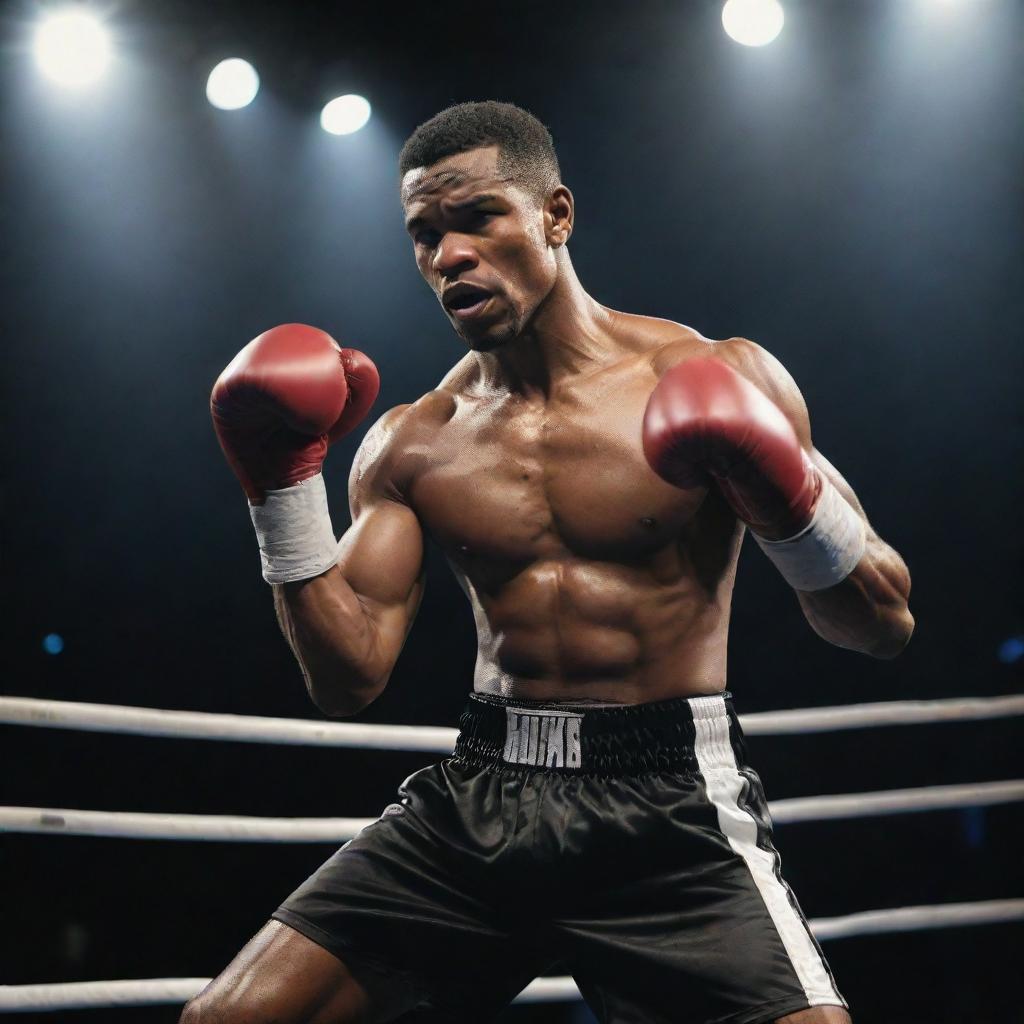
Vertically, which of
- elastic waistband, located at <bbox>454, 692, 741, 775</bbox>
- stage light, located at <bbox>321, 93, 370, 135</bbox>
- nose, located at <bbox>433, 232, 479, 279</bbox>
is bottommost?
elastic waistband, located at <bbox>454, 692, 741, 775</bbox>

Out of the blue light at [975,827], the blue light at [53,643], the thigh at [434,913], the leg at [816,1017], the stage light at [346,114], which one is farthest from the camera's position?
the stage light at [346,114]

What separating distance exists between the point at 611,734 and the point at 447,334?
240cm

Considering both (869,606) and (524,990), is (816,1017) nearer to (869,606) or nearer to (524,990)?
(869,606)

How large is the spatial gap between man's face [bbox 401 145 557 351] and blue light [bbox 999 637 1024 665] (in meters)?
2.54

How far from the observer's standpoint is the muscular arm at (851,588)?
1646 millimetres

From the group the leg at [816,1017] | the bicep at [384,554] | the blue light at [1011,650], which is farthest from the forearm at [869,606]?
the blue light at [1011,650]

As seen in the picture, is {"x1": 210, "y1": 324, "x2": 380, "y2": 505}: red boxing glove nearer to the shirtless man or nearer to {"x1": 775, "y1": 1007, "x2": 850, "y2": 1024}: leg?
the shirtless man

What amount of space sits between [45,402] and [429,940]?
100 inches

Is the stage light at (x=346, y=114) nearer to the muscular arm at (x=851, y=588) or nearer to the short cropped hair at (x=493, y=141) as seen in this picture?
the short cropped hair at (x=493, y=141)

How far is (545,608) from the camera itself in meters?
1.81

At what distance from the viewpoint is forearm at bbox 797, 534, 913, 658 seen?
5.38 feet

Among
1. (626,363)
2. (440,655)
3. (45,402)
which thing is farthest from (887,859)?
(45,402)

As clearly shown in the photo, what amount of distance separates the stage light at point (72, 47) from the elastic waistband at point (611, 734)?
2658mm

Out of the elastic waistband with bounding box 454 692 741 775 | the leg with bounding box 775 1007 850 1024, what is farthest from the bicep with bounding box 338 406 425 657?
the leg with bounding box 775 1007 850 1024
